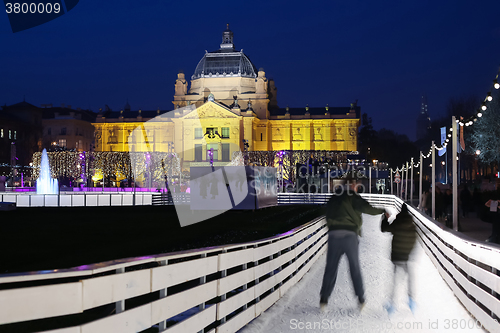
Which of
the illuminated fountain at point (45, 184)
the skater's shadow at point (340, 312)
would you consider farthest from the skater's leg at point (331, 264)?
the illuminated fountain at point (45, 184)

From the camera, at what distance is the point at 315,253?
16109 mm

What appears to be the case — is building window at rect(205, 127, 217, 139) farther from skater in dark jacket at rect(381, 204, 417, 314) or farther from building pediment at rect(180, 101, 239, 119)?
skater in dark jacket at rect(381, 204, 417, 314)

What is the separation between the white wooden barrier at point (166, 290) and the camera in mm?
3564

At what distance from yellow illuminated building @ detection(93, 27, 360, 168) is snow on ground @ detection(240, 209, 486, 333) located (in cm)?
9481

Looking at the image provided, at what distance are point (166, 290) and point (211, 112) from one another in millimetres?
102425

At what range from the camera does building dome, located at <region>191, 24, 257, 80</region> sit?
118 meters

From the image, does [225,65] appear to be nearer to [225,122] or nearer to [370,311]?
[225,122]

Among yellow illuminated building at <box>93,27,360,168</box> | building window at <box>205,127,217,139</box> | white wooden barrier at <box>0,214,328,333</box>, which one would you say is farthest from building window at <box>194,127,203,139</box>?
white wooden barrier at <box>0,214,328,333</box>

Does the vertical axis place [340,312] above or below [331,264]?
below

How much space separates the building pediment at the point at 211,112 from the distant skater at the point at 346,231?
9757 cm

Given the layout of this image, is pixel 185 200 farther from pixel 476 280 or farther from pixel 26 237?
pixel 476 280

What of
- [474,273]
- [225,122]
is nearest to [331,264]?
[474,273]

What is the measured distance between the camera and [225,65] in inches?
4690

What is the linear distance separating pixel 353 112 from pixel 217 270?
359 ft
